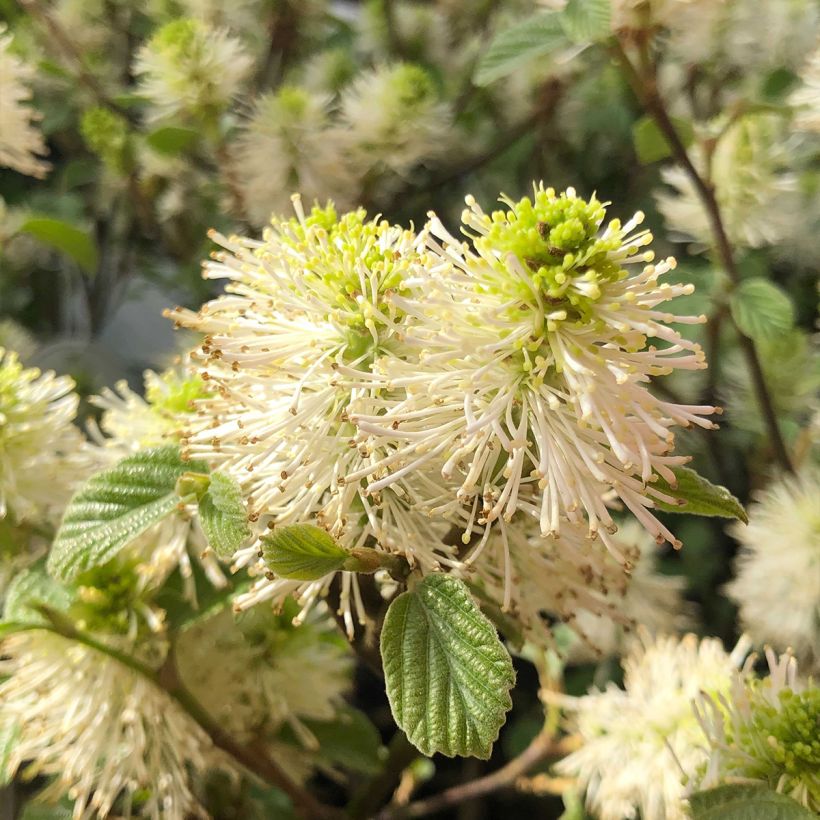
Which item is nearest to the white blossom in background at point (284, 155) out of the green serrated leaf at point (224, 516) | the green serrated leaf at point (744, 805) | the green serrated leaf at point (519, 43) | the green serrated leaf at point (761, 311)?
the green serrated leaf at point (519, 43)

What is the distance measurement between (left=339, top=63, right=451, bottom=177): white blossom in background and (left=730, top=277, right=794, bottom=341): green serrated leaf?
0.41m

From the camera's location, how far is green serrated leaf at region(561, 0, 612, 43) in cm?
45

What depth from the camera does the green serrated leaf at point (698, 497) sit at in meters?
0.35

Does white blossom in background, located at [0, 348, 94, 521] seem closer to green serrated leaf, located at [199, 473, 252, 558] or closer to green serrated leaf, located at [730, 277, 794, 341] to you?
green serrated leaf, located at [199, 473, 252, 558]

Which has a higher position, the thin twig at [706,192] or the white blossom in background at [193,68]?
the white blossom in background at [193,68]

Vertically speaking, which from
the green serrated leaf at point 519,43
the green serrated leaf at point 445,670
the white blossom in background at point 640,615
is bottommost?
the white blossom in background at point 640,615

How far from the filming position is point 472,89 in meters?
1.01

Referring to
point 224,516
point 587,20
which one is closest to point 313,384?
point 224,516

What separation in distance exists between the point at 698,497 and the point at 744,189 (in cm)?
50

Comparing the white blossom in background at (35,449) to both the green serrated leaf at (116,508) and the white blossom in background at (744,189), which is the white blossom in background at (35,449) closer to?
the green serrated leaf at (116,508)

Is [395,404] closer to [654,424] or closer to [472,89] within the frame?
[654,424]

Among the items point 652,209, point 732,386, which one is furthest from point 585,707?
point 652,209

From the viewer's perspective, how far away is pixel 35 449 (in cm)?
49

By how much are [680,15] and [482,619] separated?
48cm
